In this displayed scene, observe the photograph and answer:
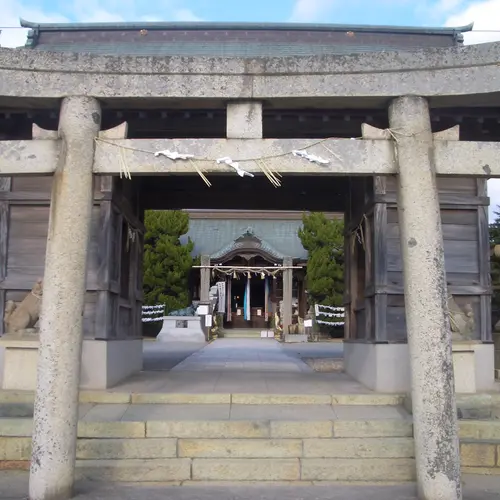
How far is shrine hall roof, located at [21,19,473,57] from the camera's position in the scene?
2253 centimetres

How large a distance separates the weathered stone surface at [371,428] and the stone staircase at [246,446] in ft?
0.03

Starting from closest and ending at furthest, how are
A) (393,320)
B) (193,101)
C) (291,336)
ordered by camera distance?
(193,101) → (393,320) → (291,336)

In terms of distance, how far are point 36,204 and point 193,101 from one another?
4.08 meters

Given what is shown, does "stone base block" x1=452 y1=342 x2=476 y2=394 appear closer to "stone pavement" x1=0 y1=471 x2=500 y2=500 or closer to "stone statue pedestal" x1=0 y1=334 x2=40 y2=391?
"stone pavement" x1=0 y1=471 x2=500 y2=500

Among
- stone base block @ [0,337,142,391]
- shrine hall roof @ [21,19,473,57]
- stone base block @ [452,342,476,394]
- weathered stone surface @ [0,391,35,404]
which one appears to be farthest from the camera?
shrine hall roof @ [21,19,473,57]

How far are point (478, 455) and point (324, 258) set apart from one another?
22.2 metres

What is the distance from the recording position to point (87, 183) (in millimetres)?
5348

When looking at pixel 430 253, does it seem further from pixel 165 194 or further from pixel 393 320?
pixel 165 194

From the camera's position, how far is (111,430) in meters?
6.37

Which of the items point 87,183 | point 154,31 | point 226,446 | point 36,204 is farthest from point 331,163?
point 154,31

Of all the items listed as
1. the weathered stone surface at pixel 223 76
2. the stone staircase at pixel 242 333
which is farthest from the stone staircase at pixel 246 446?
the stone staircase at pixel 242 333

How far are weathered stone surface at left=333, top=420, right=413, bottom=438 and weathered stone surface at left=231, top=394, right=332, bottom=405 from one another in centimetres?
93

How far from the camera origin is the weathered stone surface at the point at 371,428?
21.1 feet

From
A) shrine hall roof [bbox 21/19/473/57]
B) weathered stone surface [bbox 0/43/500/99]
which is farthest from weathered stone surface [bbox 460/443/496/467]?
shrine hall roof [bbox 21/19/473/57]
